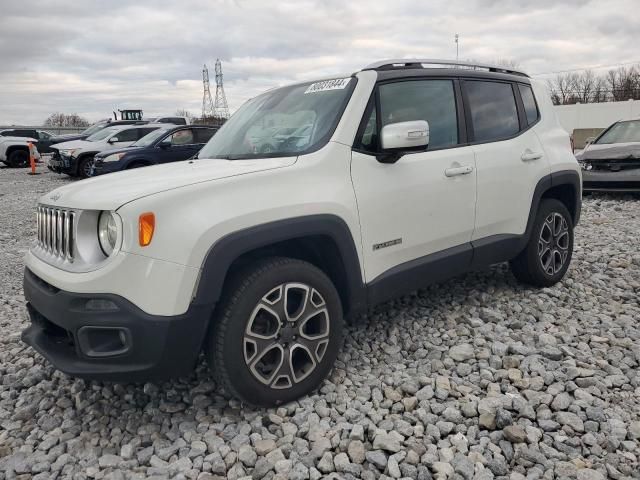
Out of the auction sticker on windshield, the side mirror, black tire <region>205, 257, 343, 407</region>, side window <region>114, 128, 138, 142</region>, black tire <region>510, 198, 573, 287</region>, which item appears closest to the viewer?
black tire <region>205, 257, 343, 407</region>

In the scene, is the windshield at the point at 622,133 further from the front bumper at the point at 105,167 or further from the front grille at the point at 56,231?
the front bumper at the point at 105,167

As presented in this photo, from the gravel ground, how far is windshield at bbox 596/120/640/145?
21.5 feet

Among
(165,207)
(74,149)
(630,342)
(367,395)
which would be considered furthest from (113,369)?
(74,149)

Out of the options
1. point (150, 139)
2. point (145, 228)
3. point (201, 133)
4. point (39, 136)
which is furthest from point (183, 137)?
point (39, 136)

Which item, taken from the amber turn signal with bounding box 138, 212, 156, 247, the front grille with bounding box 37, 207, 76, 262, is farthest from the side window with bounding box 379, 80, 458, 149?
the front grille with bounding box 37, 207, 76, 262

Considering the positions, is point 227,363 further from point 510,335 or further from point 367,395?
point 510,335

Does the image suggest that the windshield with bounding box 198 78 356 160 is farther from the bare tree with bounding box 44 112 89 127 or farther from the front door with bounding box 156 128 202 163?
the bare tree with bounding box 44 112 89 127

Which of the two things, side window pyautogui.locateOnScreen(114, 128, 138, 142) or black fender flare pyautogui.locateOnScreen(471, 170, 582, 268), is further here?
side window pyautogui.locateOnScreen(114, 128, 138, 142)

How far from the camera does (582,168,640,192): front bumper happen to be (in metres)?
8.75

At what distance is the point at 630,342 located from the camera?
3551mm

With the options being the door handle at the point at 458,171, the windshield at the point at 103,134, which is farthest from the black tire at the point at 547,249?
the windshield at the point at 103,134

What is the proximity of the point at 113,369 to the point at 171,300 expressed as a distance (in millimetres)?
416

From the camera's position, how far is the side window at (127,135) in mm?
15984

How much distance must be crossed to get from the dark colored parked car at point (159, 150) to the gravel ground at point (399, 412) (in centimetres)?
847
